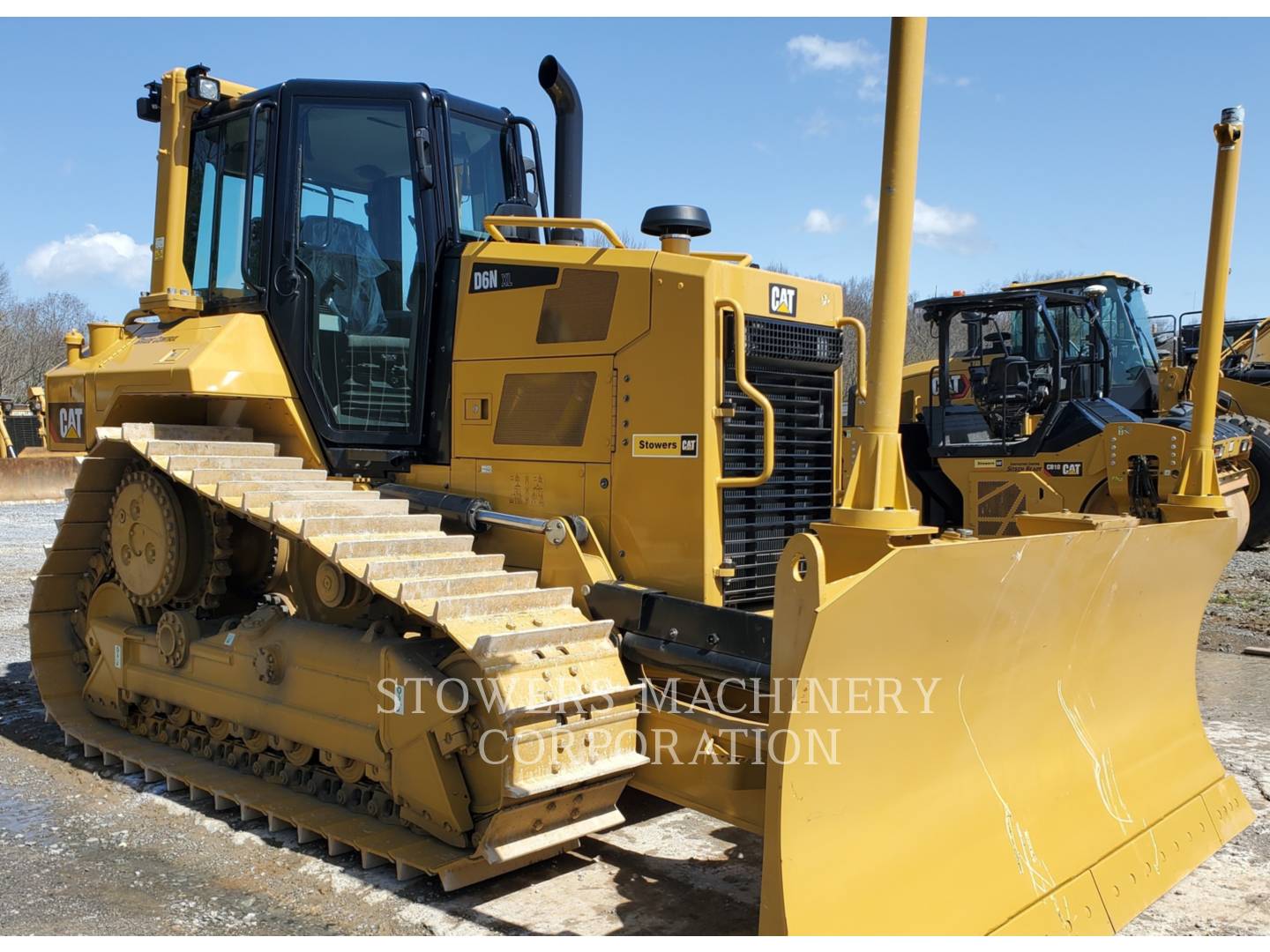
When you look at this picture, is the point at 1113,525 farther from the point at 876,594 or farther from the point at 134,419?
the point at 134,419

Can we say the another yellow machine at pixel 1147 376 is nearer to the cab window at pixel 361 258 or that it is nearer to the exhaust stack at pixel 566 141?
the exhaust stack at pixel 566 141

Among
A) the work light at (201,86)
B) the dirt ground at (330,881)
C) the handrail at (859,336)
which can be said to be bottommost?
the dirt ground at (330,881)

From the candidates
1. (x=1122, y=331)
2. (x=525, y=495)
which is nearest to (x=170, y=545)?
(x=525, y=495)

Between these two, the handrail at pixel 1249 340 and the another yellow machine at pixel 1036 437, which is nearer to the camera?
the another yellow machine at pixel 1036 437

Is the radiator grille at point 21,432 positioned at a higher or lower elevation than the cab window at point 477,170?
lower

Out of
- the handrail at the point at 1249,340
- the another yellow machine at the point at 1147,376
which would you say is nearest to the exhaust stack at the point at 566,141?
the another yellow machine at the point at 1147,376

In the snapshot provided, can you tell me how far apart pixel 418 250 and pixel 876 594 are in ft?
10.3

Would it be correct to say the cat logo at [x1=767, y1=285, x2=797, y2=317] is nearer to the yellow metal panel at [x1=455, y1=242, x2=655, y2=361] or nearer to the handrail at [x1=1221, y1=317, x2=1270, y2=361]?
the yellow metal panel at [x1=455, y1=242, x2=655, y2=361]

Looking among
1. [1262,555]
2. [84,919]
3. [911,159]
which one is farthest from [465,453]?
[1262,555]

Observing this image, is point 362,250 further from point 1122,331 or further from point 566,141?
point 1122,331

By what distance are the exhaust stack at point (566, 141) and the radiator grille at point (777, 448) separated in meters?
1.16

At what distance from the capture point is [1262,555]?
13.7 meters

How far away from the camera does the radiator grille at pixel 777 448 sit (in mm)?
4789

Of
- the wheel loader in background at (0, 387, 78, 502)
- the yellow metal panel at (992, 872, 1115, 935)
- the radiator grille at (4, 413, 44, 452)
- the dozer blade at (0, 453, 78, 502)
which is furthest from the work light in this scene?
the radiator grille at (4, 413, 44, 452)
